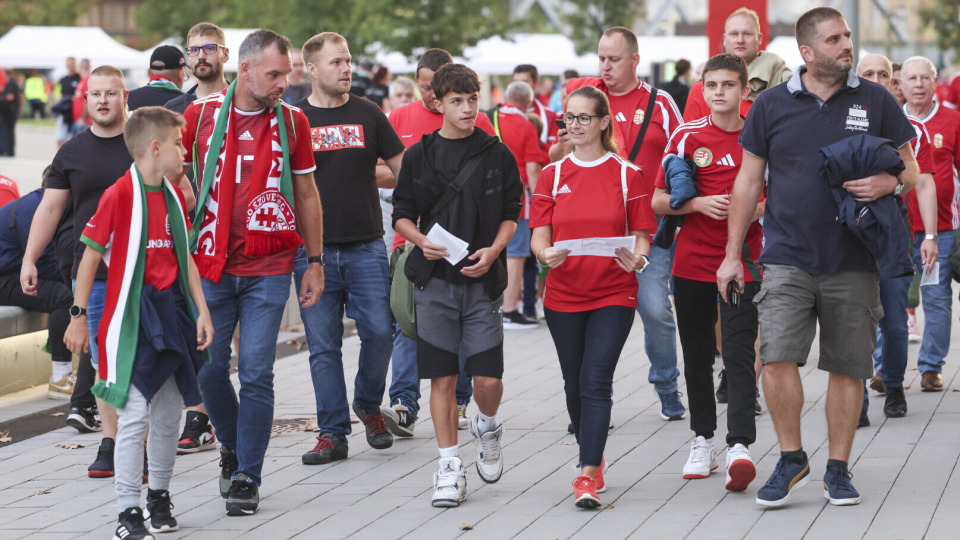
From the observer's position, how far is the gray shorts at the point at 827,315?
575 cm

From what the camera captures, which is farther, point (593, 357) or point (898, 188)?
point (593, 357)

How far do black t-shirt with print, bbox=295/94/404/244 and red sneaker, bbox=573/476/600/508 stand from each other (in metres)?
1.92

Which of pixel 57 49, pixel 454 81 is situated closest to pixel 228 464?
pixel 454 81

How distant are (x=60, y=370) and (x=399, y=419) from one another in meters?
2.79

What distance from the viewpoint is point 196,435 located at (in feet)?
24.5

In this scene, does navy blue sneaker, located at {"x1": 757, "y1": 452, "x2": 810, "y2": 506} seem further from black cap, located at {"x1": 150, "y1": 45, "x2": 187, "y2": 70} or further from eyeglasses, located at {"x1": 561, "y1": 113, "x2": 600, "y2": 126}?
black cap, located at {"x1": 150, "y1": 45, "x2": 187, "y2": 70}

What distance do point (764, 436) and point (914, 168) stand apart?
6.70ft

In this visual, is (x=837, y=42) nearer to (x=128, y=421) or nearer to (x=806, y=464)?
(x=806, y=464)

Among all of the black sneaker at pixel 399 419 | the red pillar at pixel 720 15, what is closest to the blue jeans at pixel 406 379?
the black sneaker at pixel 399 419

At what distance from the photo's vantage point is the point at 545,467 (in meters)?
6.79

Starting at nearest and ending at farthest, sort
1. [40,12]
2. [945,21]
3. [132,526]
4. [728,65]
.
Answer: [132,526], [728,65], [945,21], [40,12]

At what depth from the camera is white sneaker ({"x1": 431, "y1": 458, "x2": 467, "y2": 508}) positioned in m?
5.99

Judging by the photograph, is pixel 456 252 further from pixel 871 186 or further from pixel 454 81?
pixel 871 186

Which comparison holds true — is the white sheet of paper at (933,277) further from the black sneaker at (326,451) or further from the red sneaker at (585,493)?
the black sneaker at (326,451)
